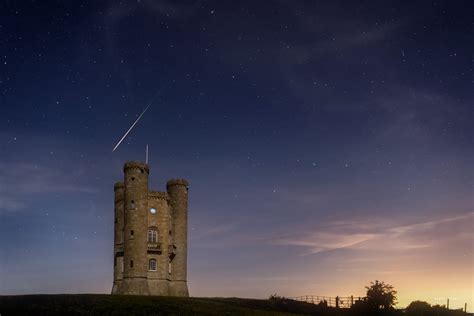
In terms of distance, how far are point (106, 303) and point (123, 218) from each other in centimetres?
1940

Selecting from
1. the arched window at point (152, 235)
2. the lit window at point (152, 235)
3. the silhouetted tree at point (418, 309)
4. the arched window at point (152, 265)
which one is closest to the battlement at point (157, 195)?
the arched window at point (152, 235)

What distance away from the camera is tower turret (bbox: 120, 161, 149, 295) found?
180 ft

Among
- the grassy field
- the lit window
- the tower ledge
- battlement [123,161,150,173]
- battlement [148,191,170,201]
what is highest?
battlement [123,161,150,173]

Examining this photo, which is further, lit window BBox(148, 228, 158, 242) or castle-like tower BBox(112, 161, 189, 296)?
lit window BBox(148, 228, 158, 242)

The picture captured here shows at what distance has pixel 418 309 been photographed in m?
61.5

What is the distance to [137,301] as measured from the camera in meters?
42.2

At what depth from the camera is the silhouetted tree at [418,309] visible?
59.1 meters

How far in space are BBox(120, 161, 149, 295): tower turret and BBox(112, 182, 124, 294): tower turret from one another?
158 centimetres

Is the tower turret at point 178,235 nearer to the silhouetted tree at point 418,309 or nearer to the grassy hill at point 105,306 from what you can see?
the grassy hill at point 105,306

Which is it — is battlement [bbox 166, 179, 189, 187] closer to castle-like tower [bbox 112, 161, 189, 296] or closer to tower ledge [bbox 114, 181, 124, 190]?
castle-like tower [bbox 112, 161, 189, 296]

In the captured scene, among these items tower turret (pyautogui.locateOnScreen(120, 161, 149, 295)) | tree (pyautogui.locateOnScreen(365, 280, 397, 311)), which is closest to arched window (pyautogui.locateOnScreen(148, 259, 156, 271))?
tower turret (pyautogui.locateOnScreen(120, 161, 149, 295))

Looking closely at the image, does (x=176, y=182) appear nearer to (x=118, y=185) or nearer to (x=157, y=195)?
(x=157, y=195)

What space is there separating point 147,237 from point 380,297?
26.4 m

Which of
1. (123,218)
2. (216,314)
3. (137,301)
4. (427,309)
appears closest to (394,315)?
(427,309)
